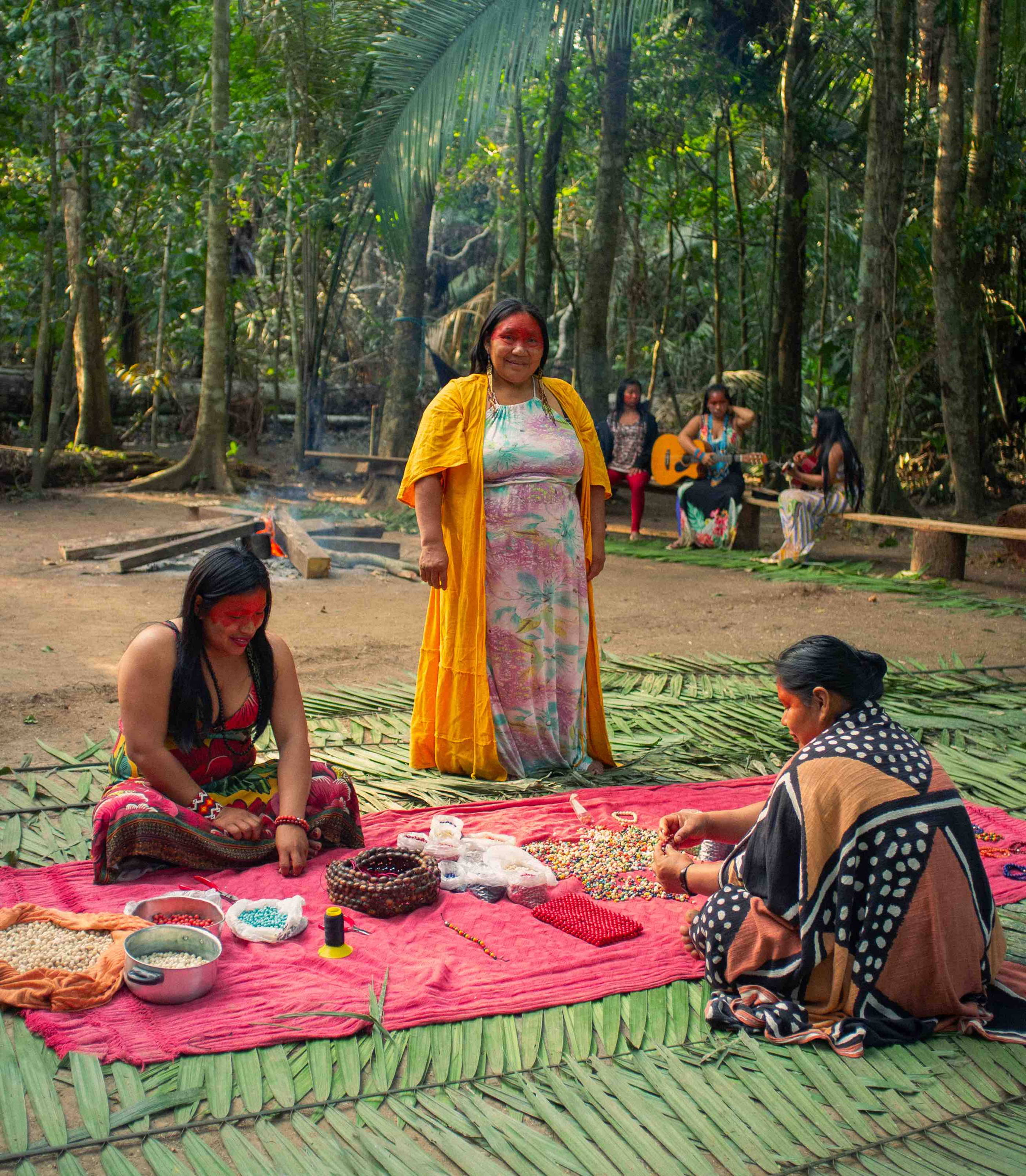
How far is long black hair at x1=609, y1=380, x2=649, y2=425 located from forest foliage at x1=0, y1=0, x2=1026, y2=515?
2.46 ft

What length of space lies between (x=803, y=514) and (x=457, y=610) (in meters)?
5.55

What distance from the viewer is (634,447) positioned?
10398 mm

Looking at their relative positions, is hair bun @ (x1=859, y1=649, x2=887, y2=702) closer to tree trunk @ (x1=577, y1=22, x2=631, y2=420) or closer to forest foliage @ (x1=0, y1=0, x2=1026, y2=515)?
forest foliage @ (x1=0, y1=0, x2=1026, y2=515)

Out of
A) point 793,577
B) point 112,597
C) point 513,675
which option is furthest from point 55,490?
point 513,675

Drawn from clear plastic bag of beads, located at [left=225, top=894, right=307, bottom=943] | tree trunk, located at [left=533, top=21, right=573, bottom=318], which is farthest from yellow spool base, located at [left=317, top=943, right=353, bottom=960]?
tree trunk, located at [left=533, top=21, right=573, bottom=318]

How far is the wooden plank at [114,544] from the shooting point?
802 centimetres

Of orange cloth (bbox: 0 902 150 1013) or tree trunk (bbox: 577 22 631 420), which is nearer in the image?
orange cloth (bbox: 0 902 150 1013)

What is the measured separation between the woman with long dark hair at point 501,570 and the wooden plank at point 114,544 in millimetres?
4744

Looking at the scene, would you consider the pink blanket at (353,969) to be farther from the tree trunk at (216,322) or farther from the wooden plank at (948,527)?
the tree trunk at (216,322)

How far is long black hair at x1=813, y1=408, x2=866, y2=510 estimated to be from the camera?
8891 millimetres

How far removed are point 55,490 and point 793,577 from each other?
7.91 meters

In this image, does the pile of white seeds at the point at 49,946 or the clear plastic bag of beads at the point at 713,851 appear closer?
the pile of white seeds at the point at 49,946

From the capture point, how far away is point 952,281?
373 inches

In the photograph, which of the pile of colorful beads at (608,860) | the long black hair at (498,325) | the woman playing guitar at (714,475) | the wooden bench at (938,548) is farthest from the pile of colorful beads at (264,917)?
the woman playing guitar at (714,475)
